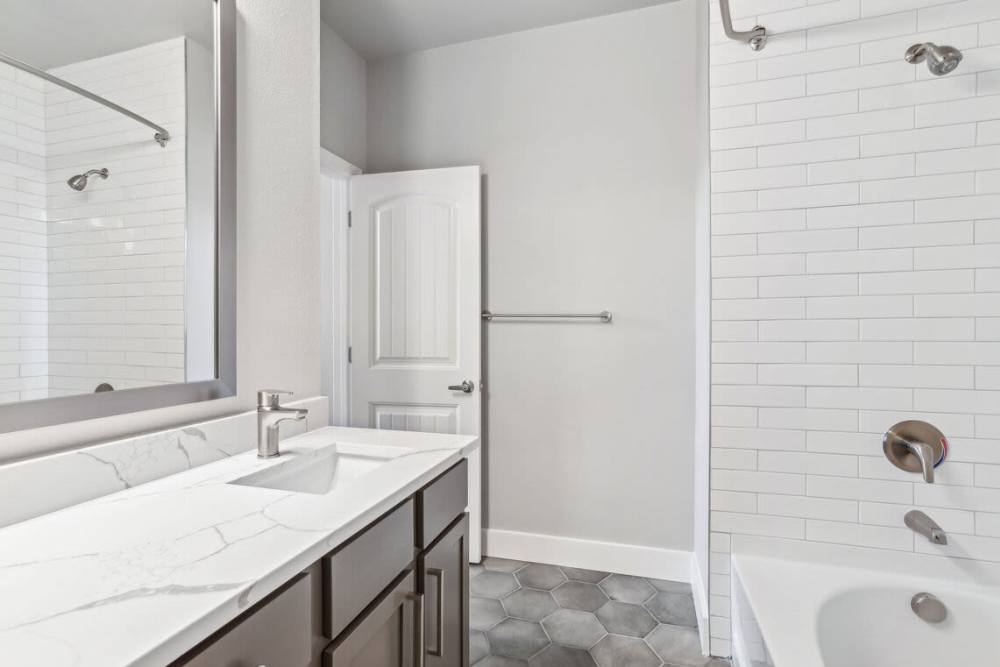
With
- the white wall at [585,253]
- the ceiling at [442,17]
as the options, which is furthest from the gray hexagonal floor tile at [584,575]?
the ceiling at [442,17]

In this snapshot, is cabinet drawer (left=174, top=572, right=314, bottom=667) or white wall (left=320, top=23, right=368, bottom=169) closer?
cabinet drawer (left=174, top=572, right=314, bottom=667)

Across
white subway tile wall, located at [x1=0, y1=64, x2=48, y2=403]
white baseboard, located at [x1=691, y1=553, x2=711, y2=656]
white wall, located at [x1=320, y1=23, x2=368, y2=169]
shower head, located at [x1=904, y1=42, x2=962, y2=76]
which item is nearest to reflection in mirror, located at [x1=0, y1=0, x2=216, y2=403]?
white subway tile wall, located at [x1=0, y1=64, x2=48, y2=403]

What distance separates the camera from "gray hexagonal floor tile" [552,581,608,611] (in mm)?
2090

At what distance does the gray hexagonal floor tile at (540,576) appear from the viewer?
226 centimetres

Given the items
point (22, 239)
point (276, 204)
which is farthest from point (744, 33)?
point (22, 239)

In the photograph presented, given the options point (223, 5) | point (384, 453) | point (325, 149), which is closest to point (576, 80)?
point (325, 149)

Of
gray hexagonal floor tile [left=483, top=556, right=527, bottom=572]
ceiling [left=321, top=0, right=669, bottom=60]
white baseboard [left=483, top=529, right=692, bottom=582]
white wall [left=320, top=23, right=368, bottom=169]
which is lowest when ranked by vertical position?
gray hexagonal floor tile [left=483, top=556, right=527, bottom=572]

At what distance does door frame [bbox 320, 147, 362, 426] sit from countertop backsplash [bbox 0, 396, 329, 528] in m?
1.28

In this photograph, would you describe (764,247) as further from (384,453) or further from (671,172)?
(384,453)

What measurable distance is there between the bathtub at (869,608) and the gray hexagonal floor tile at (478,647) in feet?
2.75

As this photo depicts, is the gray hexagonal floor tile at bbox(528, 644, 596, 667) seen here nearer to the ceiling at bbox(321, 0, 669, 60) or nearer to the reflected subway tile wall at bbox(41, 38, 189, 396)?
the reflected subway tile wall at bbox(41, 38, 189, 396)

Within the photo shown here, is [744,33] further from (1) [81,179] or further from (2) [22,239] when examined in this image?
(2) [22,239]

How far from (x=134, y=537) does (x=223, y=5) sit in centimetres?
126

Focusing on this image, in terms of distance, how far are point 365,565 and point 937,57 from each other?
190 cm
